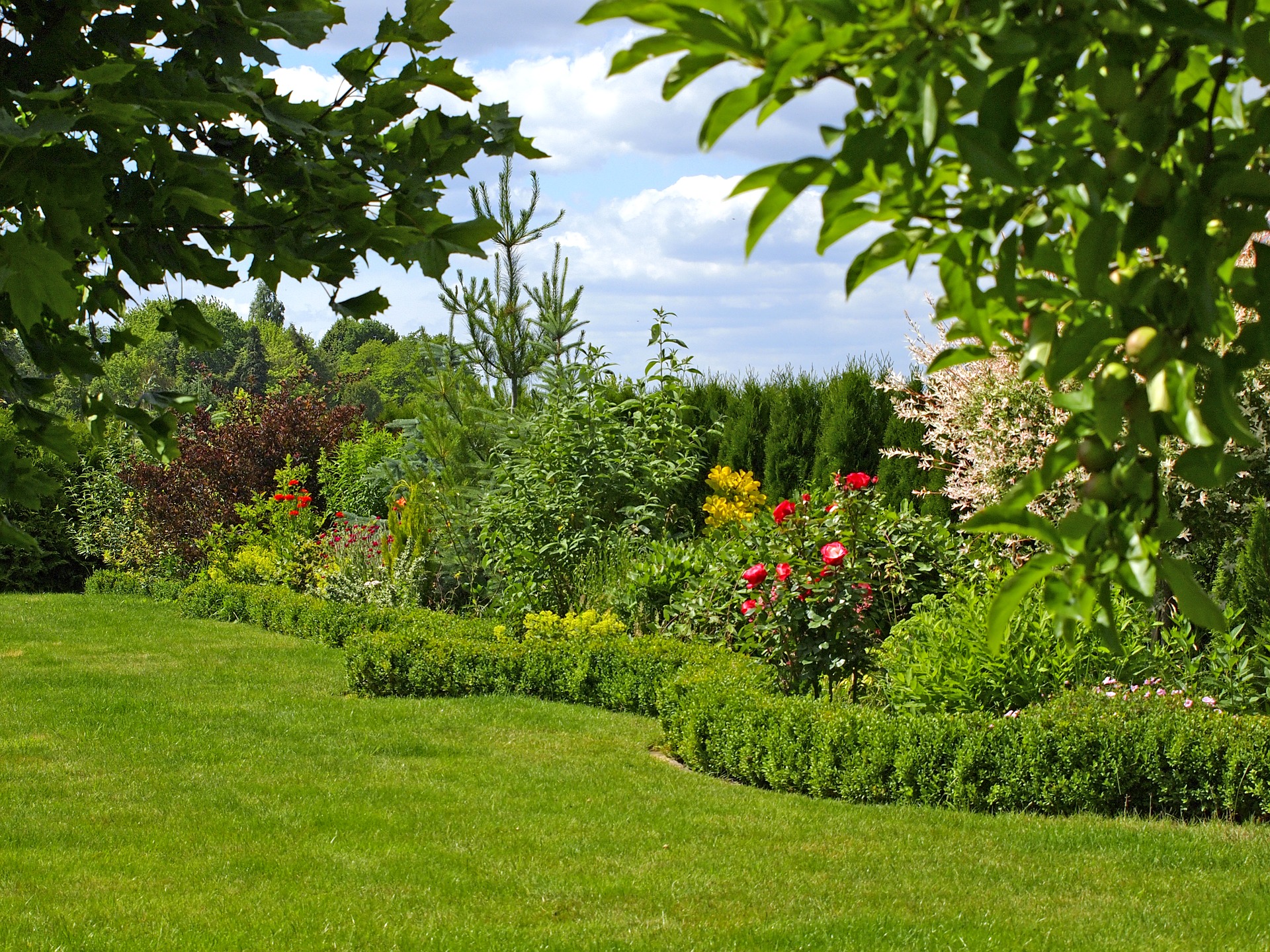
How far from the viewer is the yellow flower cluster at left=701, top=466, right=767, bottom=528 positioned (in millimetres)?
9609

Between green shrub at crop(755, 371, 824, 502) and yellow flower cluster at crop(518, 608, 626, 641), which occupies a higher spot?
green shrub at crop(755, 371, 824, 502)

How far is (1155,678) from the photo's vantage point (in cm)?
589

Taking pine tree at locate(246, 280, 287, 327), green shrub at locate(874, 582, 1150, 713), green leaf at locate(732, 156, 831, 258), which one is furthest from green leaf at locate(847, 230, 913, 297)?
pine tree at locate(246, 280, 287, 327)

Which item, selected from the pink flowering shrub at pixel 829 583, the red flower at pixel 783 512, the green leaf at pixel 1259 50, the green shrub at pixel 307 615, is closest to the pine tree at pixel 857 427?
the pink flowering shrub at pixel 829 583

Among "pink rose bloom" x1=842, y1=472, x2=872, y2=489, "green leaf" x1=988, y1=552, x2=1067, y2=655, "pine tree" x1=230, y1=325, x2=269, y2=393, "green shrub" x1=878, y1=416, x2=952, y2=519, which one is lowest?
"green leaf" x1=988, y1=552, x2=1067, y2=655

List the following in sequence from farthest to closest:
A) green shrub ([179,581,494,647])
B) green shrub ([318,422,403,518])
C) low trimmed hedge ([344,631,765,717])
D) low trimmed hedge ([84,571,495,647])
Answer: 1. green shrub ([318,422,403,518])
2. low trimmed hedge ([84,571,495,647])
3. green shrub ([179,581,494,647])
4. low trimmed hedge ([344,631,765,717])

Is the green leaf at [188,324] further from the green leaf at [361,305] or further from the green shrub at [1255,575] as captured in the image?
the green shrub at [1255,575]

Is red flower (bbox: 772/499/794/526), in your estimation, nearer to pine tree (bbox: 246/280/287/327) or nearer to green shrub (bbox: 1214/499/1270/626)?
green shrub (bbox: 1214/499/1270/626)

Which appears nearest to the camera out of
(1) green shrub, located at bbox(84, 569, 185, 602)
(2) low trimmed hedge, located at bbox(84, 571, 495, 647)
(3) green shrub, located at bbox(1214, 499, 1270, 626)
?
(3) green shrub, located at bbox(1214, 499, 1270, 626)

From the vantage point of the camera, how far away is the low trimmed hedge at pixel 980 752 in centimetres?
498

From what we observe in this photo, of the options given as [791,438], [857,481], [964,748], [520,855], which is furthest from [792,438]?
[520,855]

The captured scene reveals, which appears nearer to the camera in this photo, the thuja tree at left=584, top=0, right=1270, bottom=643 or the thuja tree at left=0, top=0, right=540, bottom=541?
the thuja tree at left=584, top=0, right=1270, bottom=643

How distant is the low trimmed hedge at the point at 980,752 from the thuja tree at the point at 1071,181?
176 inches

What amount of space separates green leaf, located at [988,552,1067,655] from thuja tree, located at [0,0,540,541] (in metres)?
1.46
